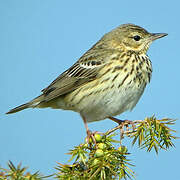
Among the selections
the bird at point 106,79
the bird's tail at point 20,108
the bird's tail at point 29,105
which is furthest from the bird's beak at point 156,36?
the bird's tail at point 20,108

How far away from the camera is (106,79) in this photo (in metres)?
5.45

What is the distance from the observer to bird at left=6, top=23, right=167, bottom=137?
537 centimetres

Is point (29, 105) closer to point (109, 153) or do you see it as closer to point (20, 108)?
point (20, 108)

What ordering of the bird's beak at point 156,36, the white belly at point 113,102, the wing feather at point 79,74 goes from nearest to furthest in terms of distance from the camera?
1. the white belly at point 113,102
2. the wing feather at point 79,74
3. the bird's beak at point 156,36

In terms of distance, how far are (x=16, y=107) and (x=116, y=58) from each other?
2.19 metres

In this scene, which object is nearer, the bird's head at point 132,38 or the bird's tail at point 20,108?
the bird's head at point 132,38

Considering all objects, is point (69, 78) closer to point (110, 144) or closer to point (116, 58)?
point (116, 58)

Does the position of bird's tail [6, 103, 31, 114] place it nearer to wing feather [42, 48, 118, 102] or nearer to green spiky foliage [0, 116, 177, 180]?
wing feather [42, 48, 118, 102]

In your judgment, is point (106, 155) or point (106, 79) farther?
point (106, 79)

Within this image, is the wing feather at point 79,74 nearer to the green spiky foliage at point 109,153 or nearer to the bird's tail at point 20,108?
the bird's tail at point 20,108

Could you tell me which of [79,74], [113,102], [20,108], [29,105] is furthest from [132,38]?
[20,108]

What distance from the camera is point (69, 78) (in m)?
6.30

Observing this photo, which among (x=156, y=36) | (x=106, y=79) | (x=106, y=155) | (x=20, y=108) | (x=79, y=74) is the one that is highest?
(x=156, y=36)

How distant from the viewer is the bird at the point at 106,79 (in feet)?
17.6
